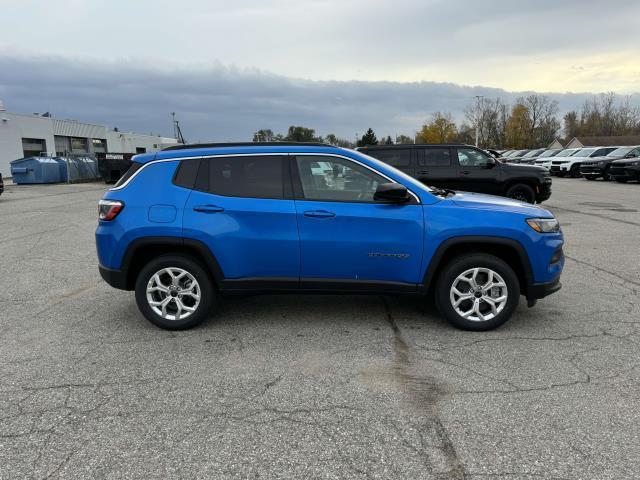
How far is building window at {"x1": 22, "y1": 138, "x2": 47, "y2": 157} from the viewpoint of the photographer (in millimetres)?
46031

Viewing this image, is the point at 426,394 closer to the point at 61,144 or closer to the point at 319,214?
the point at 319,214

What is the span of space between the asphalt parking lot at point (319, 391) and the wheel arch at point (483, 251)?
1.65 ft

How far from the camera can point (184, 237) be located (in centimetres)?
445

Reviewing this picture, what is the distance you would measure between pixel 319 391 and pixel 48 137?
5552cm

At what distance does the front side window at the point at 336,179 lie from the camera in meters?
4.48

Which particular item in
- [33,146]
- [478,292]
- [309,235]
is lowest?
[478,292]

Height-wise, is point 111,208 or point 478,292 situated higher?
point 111,208

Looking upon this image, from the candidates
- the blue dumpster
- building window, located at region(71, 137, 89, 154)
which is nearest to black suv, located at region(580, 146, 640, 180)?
the blue dumpster

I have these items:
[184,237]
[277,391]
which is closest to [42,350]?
[184,237]

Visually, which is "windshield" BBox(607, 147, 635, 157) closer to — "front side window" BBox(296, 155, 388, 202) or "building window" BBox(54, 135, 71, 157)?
"front side window" BBox(296, 155, 388, 202)

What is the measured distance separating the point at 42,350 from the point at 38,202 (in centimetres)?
1781

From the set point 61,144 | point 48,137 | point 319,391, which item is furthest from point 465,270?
point 61,144

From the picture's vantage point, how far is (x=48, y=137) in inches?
1957

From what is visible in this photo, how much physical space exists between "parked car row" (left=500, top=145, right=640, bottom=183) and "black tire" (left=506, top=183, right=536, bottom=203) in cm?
1284
